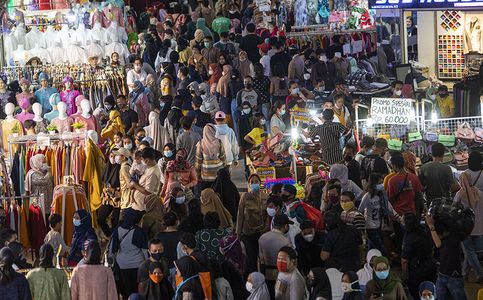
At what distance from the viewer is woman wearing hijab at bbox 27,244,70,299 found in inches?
538

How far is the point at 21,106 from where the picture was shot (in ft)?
73.6

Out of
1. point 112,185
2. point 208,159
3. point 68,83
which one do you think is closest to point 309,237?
point 208,159

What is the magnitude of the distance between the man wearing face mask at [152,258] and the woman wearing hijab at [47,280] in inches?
29.4

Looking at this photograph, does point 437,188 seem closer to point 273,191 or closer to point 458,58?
point 273,191

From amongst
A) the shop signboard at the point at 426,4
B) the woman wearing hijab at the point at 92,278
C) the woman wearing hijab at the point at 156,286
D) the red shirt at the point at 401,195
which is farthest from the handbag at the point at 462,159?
the woman wearing hijab at the point at 92,278

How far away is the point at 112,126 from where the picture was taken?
69.2 ft

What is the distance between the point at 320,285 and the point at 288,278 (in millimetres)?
394

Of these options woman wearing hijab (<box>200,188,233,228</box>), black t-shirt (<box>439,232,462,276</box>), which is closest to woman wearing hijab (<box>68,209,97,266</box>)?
woman wearing hijab (<box>200,188,233,228</box>)

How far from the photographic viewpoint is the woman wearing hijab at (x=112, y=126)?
20.9 meters

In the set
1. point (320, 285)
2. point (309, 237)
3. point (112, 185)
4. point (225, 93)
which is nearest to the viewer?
point (320, 285)

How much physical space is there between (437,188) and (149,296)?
511 centimetres

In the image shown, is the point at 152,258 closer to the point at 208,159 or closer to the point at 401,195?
the point at 401,195

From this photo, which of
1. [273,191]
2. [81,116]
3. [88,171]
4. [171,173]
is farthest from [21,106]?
[273,191]

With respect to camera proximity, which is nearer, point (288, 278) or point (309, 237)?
point (288, 278)
